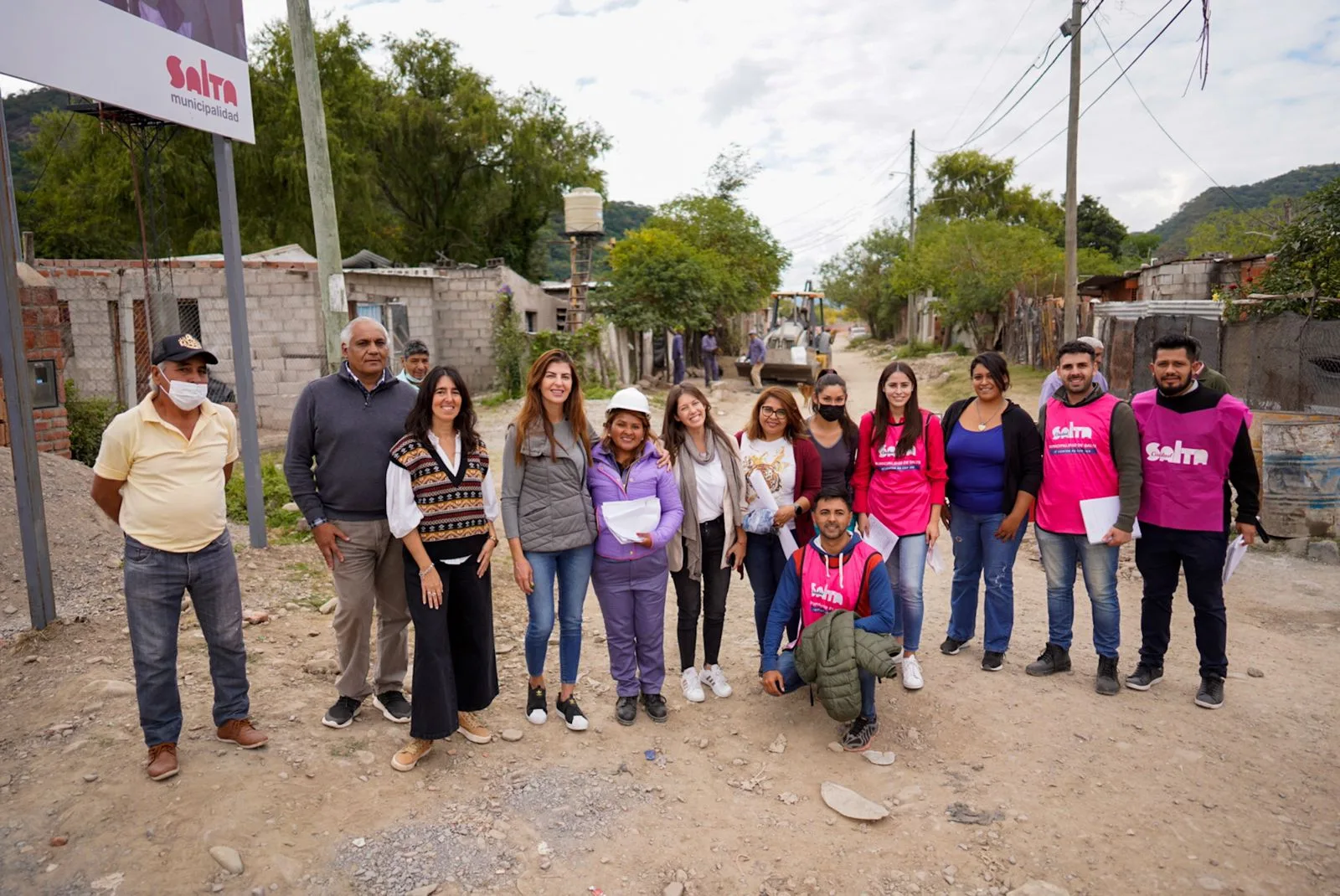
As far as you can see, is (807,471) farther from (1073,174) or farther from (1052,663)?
Result: (1073,174)

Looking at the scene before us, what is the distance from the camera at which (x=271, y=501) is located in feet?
25.8

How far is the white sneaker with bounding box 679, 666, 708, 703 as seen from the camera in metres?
4.37

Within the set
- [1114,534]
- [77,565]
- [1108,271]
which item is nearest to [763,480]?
[1114,534]

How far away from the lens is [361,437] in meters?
3.61

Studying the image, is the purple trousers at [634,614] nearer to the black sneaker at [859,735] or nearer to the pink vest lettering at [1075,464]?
Result: the black sneaker at [859,735]

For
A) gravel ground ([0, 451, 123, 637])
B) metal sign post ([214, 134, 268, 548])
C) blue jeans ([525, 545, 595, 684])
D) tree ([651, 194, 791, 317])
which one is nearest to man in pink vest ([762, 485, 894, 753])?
blue jeans ([525, 545, 595, 684])

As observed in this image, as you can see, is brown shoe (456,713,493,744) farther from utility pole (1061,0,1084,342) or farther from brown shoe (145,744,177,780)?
utility pole (1061,0,1084,342)

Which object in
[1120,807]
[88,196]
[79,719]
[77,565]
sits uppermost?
[88,196]

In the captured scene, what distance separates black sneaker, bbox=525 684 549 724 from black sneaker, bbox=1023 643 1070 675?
262 centimetres

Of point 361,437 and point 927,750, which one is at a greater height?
point 361,437

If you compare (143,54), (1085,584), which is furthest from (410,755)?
(143,54)

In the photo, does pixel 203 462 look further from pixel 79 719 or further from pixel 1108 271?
pixel 1108 271

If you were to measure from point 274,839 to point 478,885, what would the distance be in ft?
2.50

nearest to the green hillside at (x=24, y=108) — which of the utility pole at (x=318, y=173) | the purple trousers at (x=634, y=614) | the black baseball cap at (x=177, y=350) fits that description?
the utility pole at (x=318, y=173)
